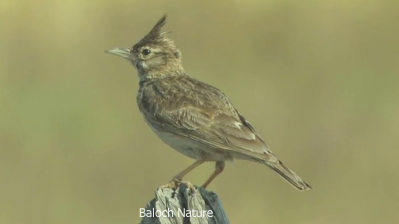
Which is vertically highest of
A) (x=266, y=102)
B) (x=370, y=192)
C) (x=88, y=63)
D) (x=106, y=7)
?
(x=106, y=7)

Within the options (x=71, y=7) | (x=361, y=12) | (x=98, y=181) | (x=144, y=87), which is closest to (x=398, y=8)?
(x=361, y=12)

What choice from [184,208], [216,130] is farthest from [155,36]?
[184,208]

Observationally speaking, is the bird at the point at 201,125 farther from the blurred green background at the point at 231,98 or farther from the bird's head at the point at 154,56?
the blurred green background at the point at 231,98

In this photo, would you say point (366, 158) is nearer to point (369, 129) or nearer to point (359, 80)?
point (369, 129)

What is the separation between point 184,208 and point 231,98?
7.05 m

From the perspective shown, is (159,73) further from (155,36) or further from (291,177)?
(291,177)

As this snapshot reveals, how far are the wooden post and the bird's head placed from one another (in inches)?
122

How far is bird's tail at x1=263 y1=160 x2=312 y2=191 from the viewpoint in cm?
620

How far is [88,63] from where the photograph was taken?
13.0 meters

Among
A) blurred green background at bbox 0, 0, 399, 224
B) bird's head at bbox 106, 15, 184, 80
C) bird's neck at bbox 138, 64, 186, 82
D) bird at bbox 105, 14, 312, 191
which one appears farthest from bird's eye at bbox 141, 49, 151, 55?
blurred green background at bbox 0, 0, 399, 224

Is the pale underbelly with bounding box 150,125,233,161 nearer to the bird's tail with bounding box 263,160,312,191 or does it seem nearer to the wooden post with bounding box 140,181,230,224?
the bird's tail with bounding box 263,160,312,191

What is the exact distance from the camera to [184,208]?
5.12 m

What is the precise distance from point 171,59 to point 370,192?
338cm

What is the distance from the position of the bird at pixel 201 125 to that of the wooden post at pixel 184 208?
3.53 ft
